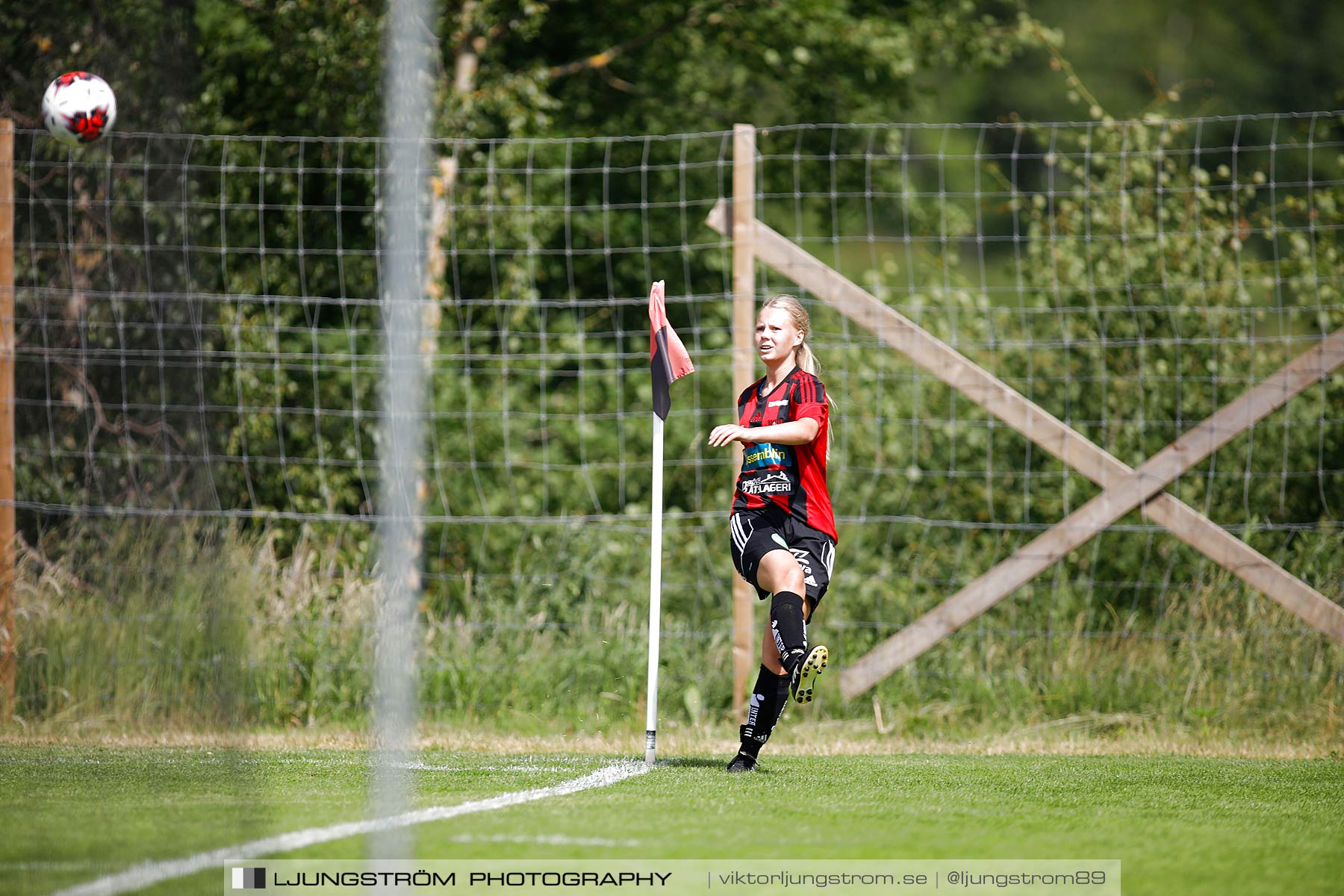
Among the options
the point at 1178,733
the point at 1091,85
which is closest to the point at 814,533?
the point at 1178,733

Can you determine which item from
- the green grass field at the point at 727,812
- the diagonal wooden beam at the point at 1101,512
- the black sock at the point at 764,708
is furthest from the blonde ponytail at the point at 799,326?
the diagonal wooden beam at the point at 1101,512

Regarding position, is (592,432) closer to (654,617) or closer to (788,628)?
(654,617)

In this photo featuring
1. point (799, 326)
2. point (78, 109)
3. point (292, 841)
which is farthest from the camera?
point (78, 109)

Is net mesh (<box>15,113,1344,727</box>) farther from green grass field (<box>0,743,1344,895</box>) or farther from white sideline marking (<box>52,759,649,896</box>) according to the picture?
white sideline marking (<box>52,759,649,896</box>)

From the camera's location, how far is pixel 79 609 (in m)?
6.64

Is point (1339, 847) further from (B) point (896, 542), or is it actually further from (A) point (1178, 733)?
(B) point (896, 542)

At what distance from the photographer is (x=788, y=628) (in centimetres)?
469

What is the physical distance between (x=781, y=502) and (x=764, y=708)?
2.46 ft

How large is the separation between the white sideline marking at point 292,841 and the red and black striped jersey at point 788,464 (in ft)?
3.72

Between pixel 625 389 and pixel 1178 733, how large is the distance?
5433mm

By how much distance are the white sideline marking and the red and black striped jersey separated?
1135 mm

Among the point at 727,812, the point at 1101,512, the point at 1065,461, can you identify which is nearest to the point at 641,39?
the point at 1065,461

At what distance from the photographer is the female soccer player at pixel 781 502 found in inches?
189

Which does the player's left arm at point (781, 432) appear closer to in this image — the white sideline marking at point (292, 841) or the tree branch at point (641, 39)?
the white sideline marking at point (292, 841)
